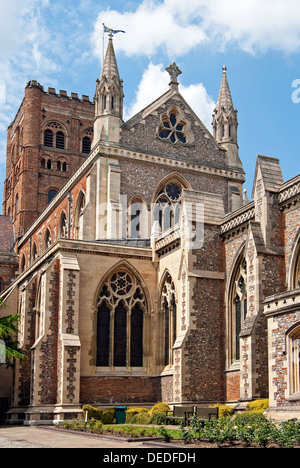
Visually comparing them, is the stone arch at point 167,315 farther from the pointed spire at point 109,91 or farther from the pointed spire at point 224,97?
the pointed spire at point 224,97

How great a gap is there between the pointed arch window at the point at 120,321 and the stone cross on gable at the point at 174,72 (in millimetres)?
15461

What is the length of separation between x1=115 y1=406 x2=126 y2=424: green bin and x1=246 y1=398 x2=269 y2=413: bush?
6.52 m

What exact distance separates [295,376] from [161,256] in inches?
526

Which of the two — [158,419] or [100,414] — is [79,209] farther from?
[158,419]

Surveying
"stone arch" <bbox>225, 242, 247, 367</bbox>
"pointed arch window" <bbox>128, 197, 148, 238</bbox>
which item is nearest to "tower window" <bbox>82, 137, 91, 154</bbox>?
"pointed arch window" <bbox>128, 197, 148, 238</bbox>

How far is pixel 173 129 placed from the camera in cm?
4188

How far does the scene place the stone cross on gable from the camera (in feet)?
140

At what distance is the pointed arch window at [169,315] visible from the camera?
31.4 meters

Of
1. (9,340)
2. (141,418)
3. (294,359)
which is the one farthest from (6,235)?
(294,359)

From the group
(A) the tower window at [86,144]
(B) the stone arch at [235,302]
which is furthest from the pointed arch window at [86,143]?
(B) the stone arch at [235,302]

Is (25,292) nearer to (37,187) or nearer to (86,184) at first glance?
(86,184)

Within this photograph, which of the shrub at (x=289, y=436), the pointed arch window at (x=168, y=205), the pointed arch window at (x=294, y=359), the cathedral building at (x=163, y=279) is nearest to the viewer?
the shrub at (x=289, y=436)

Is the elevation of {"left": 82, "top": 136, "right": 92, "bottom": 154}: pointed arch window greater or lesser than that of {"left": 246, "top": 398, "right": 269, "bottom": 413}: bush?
greater

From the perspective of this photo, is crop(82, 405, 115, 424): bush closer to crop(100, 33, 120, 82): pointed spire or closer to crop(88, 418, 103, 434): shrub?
crop(88, 418, 103, 434): shrub
